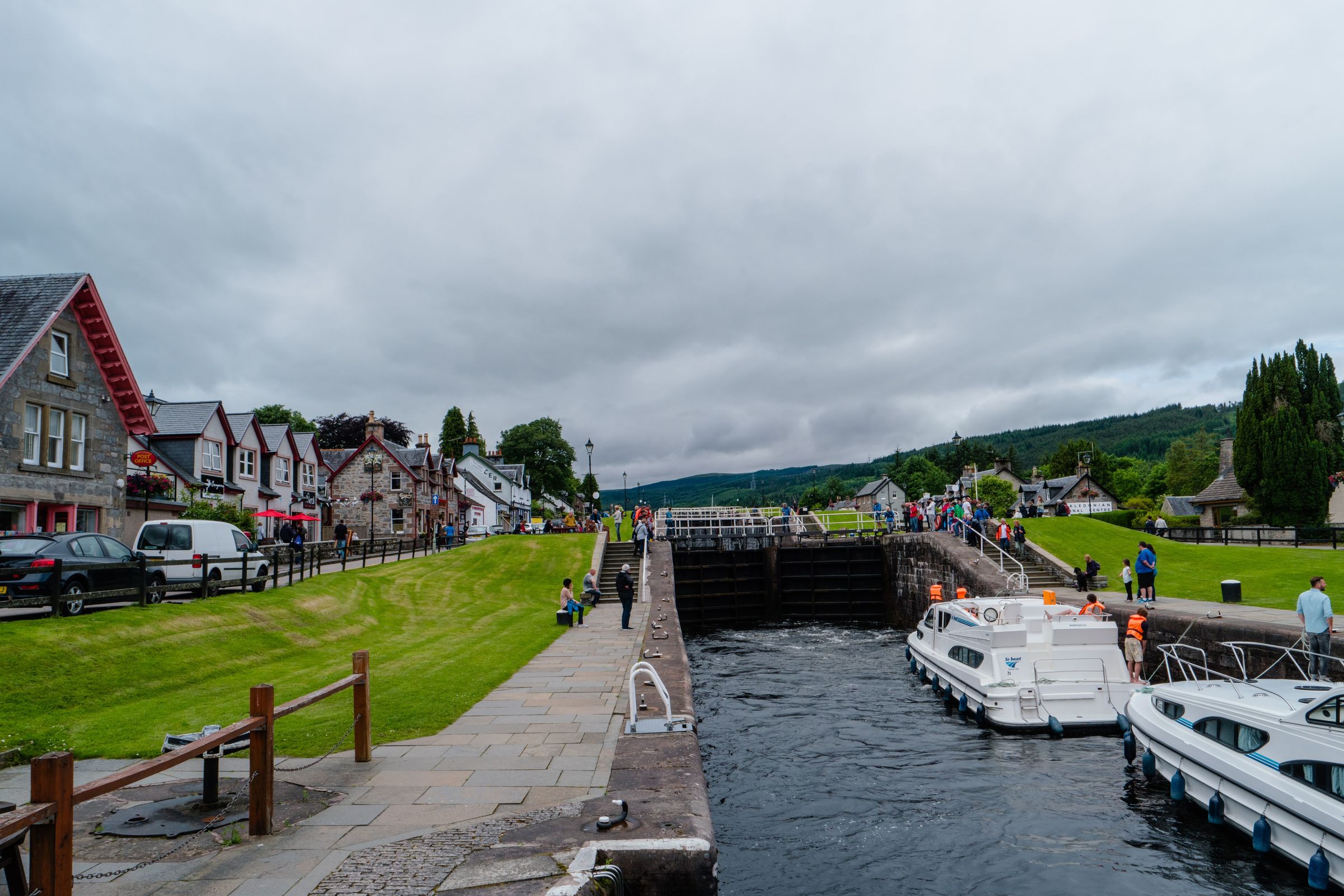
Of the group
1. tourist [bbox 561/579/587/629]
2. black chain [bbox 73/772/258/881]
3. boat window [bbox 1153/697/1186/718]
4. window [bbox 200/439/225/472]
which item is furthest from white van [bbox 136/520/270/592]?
boat window [bbox 1153/697/1186/718]

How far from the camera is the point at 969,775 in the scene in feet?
44.1

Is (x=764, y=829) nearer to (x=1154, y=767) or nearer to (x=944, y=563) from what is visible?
(x=1154, y=767)

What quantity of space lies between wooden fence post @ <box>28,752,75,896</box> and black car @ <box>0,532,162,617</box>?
497 inches

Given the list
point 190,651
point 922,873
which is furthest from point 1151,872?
point 190,651

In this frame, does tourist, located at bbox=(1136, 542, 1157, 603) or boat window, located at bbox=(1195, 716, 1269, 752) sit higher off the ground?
tourist, located at bbox=(1136, 542, 1157, 603)

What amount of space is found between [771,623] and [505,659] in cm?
2125

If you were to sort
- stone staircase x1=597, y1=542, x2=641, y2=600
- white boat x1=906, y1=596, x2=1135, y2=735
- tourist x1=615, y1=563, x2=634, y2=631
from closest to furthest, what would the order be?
white boat x1=906, y1=596, x2=1135, y2=735 → tourist x1=615, y1=563, x2=634, y2=631 → stone staircase x1=597, y1=542, x2=641, y2=600

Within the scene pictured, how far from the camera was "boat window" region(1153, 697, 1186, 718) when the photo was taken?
39.5ft

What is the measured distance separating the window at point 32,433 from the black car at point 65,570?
6238mm

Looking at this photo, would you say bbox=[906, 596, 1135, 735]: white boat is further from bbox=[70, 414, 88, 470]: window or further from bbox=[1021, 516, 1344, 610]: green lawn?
bbox=[70, 414, 88, 470]: window

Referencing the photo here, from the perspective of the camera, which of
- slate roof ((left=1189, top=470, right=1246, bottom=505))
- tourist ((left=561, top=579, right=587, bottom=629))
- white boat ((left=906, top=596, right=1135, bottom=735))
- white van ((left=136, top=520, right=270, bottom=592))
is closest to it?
white boat ((left=906, top=596, right=1135, bottom=735))

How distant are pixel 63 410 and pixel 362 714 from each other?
65.3 feet

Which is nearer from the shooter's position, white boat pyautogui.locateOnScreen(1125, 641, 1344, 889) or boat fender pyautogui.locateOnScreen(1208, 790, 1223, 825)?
white boat pyautogui.locateOnScreen(1125, 641, 1344, 889)

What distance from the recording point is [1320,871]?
342 inches
